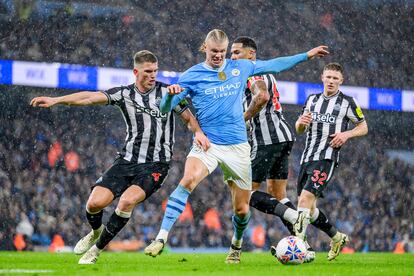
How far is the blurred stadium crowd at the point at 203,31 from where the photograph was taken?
19.4 meters

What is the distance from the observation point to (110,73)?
18.1 m

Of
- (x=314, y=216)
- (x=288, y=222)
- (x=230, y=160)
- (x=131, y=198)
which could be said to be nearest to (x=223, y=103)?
(x=230, y=160)

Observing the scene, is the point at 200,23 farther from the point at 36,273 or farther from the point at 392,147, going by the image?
the point at 36,273

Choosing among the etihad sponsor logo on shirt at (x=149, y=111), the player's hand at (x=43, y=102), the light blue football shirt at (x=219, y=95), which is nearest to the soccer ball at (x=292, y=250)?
the light blue football shirt at (x=219, y=95)

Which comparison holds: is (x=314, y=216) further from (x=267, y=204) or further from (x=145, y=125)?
(x=145, y=125)

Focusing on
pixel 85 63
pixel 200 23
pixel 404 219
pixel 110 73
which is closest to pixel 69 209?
pixel 110 73

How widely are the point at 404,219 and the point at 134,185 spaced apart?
573 inches

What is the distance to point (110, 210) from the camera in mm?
17016

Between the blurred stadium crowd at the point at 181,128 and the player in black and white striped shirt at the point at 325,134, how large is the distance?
334 inches

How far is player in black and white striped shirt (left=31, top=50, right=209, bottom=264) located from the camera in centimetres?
692

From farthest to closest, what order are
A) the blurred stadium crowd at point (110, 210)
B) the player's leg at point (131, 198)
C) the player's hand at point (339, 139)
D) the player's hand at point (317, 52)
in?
the blurred stadium crowd at point (110, 210)
the player's hand at point (339, 139)
the player's leg at point (131, 198)
the player's hand at point (317, 52)

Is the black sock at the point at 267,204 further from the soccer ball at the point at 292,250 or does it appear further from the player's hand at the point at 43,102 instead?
the player's hand at the point at 43,102

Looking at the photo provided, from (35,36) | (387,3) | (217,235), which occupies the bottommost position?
(217,235)

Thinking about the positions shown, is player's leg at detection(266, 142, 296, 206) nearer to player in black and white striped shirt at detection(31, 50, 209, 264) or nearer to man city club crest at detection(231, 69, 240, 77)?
player in black and white striped shirt at detection(31, 50, 209, 264)
